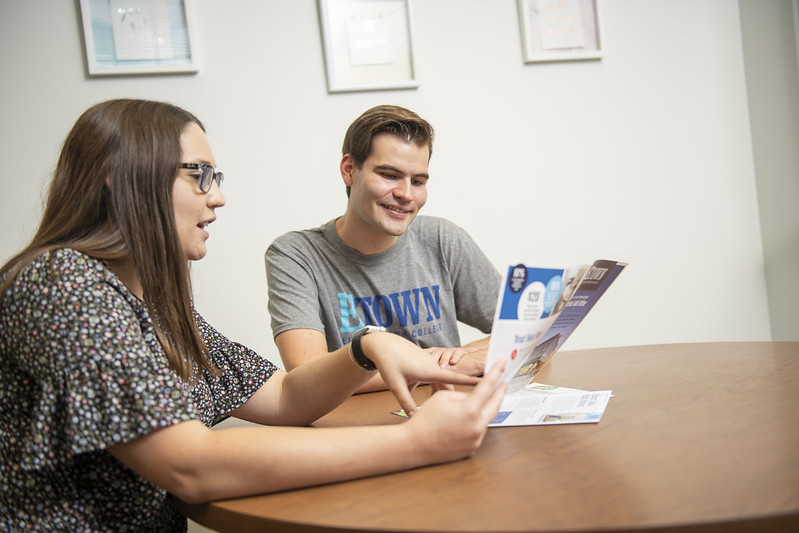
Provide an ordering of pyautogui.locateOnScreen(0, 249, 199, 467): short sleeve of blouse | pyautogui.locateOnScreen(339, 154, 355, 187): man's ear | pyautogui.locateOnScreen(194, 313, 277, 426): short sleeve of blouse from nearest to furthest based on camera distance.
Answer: pyautogui.locateOnScreen(0, 249, 199, 467): short sleeve of blouse, pyautogui.locateOnScreen(194, 313, 277, 426): short sleeve of blouse, pyautogui.locateOnScreen(339, 154, 355, 187): man's ear

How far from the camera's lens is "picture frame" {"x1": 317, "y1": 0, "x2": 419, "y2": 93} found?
2402 millimetres

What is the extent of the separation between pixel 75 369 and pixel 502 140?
2084mm

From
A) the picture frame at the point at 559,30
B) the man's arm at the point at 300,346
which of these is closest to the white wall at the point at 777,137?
the picture frame at the point at 559,30

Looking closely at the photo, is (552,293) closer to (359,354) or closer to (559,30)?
(359,354)

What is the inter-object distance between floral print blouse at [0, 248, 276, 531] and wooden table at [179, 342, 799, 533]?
0.12 metres

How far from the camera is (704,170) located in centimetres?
285

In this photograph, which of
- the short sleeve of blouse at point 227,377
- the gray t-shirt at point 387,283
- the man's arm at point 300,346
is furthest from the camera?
the gray t-shirt at point 387,283

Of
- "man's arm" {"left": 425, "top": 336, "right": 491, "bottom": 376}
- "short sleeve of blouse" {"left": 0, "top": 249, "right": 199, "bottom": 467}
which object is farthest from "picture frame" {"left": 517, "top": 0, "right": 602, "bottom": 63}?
"short sleeve of blouse" {"left": 0, "top": 249, "right": 199, "bottom": 467}

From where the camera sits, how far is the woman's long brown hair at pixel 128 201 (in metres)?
1.00

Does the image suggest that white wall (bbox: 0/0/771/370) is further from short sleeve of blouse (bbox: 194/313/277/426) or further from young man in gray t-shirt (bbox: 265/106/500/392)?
short sleeve of blouse (bbox: 194/313/277/426)

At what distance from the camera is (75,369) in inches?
32.0

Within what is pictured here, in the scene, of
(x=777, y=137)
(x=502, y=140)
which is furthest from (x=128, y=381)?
(x=777, y=137)

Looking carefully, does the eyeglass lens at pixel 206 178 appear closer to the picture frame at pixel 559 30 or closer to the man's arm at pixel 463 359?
the man's arm at pixel 463 359

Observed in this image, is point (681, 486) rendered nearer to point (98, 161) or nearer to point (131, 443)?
point (131, 443)
